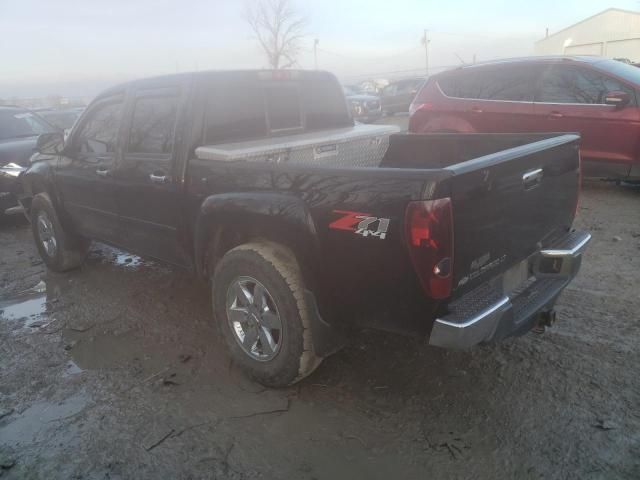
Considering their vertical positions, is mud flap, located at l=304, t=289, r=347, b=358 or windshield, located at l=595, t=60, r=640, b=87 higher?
windshield, located at l=595, t=60, r=640, b=87

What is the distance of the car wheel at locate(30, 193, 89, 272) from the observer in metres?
5.26

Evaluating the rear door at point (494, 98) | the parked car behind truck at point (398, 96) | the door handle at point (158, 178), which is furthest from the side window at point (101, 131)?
the parked car behind truck at point (398, 96)

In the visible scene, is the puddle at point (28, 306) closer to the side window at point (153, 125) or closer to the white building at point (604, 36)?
the side window at point (153, 125)

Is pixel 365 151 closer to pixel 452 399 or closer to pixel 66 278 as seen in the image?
pixel 452 399

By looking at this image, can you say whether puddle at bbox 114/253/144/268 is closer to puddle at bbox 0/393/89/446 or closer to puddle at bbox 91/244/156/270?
puddle at bbox 91/244/156/270

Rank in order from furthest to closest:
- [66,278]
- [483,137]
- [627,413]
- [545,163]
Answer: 1. [66,278]
2. [483,137]
3. [545,163]
4. [627,413]

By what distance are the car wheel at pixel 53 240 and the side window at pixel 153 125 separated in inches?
69.0

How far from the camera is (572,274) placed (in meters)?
3.12

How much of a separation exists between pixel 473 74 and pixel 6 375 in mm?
6913

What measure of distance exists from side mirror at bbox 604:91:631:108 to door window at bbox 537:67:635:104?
0.43 ft

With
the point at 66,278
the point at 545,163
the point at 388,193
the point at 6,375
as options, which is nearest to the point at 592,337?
the point at 545,163

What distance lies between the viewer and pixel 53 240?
214 inches

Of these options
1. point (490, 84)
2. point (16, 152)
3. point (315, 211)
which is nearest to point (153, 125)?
point (315, 211)

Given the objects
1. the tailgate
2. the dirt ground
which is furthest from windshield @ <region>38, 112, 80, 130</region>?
the tailgate
